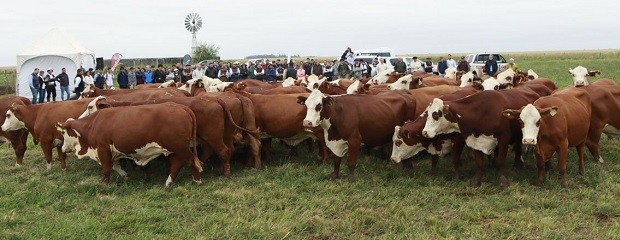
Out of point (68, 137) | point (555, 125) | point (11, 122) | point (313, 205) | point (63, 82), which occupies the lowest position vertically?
point (313, 205)

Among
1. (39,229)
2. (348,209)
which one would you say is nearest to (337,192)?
(348,209)

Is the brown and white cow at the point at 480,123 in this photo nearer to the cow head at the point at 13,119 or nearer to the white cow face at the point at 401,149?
the white cow face at the point at 401,149

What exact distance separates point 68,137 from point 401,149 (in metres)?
5.04

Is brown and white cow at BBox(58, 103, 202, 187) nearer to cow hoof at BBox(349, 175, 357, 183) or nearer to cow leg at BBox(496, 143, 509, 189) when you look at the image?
cow hoof at BBox(349, 175, 357, 183)

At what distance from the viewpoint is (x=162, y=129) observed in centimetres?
752

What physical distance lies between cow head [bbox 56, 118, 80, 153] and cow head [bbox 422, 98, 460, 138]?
5.08 meters

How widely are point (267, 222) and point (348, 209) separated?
1043 millimetres

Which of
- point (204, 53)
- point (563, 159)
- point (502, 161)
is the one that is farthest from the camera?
point (204, 53)

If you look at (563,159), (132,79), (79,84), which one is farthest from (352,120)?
(132,79)

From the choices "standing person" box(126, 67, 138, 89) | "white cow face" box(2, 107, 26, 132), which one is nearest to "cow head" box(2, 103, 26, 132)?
"white cow face" box(2, 107, 26, 132)

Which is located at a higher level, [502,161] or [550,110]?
[550,110]

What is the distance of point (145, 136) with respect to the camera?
24.6 ft

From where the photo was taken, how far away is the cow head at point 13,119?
379 inches

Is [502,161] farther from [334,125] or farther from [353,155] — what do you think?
[334,125]
